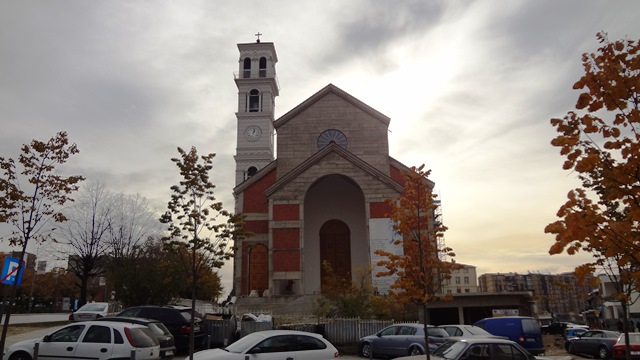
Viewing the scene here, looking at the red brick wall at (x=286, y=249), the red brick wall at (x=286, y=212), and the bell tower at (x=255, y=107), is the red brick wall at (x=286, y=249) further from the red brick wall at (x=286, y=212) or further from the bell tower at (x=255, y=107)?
the bell tower at (x=255, y=107)

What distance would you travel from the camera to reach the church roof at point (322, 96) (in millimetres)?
35781

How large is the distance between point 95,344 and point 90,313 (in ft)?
38.6

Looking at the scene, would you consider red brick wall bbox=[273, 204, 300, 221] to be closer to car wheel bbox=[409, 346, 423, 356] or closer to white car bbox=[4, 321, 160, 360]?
car wheel bbox=[409, 346, 423, 356]

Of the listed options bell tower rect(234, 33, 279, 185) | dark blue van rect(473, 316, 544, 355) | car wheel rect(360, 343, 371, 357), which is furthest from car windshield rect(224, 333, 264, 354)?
bell tower rect(234, 33, 279, 185)

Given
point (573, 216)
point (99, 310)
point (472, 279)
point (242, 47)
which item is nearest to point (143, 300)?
point (99, 310)

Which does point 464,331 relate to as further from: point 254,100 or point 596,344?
point 254,100

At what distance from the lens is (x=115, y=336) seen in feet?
36.9

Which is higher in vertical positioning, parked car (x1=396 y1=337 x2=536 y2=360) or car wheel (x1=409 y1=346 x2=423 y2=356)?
parked car (x1=396 y1=337 x2=536 y2=360)

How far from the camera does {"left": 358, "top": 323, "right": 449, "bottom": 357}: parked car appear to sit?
1611 centimetres

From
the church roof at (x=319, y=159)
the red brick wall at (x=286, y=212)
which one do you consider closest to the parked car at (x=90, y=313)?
the red brick wall at (x=286, y=212)

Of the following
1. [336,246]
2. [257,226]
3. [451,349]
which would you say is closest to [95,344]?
[451,349]

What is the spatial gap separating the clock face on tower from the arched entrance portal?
2394 cm

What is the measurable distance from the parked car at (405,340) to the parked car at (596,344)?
26.3 ft

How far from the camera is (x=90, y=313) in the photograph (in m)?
21.5
